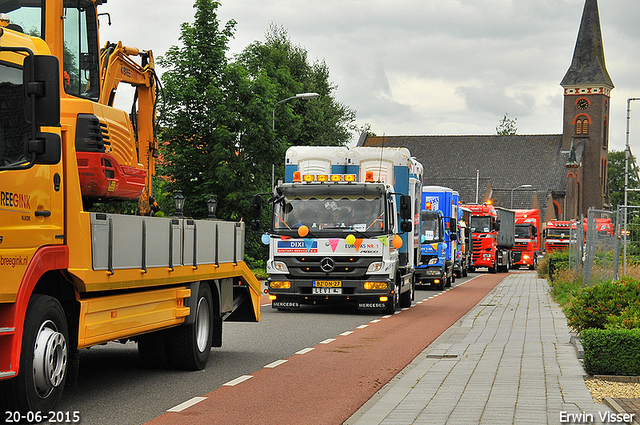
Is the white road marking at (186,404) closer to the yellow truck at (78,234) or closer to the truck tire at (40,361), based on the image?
the yellow truck at (78,234)

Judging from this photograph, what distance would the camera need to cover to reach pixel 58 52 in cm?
895

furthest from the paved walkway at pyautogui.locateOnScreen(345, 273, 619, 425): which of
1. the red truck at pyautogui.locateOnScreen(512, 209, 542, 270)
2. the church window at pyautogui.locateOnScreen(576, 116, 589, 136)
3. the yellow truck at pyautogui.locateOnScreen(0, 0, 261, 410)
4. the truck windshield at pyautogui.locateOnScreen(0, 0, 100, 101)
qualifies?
the church window at pyautogui.locateOnScreen(576, 116, 589, 136)

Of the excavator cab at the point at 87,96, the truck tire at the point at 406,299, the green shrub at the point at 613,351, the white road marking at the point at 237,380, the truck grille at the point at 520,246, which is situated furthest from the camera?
the truck grille at the point at 520,246

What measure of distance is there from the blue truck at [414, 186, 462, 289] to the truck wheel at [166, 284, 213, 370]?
1878 cm

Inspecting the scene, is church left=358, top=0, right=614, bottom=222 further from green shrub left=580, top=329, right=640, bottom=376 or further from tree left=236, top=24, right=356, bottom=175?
green shrub left=580, top=329, right=640, bottom=376

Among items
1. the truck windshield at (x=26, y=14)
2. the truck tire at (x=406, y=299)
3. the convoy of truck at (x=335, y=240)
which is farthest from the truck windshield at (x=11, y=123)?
the truck tire at (x=406, y=299)

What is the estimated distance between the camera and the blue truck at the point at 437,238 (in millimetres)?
30828

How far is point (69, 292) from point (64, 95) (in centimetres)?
237

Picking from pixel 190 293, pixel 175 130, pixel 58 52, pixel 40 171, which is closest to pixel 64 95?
pixel 58 52

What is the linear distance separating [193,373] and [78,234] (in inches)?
136

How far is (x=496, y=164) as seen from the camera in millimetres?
105812

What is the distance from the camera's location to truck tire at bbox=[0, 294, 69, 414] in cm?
654

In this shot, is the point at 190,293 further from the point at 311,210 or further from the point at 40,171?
the point at 311,210

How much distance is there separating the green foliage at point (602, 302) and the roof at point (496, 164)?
87270 millimetres
